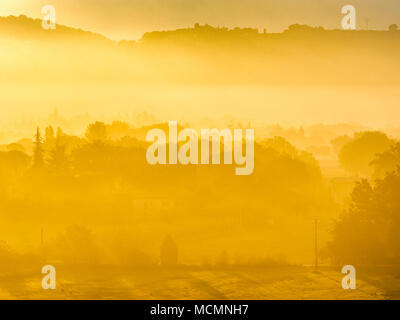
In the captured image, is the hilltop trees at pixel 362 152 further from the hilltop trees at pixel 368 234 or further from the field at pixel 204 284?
the field at pixel 204 284

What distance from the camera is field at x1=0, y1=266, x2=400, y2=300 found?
51125 millimetres

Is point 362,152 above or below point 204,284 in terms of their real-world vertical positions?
above

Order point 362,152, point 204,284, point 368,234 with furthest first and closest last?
point 362,152, point 368,234, point 204,284

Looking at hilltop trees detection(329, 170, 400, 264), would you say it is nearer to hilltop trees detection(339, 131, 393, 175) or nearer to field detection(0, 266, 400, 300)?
field detection(0, 266, 400, 300)

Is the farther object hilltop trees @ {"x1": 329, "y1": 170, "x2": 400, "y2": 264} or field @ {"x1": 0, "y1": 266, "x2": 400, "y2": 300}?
hilltop trees @ {"x1": 329, "y1": 170, "x2": 400, "y2": 264}

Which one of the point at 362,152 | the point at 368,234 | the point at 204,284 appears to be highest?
the point at 362,152

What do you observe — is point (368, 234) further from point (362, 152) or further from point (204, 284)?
point (362, 152)

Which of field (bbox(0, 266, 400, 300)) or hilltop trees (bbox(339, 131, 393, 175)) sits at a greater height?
hilltop trees (bbox(339, 131, 393, 175))

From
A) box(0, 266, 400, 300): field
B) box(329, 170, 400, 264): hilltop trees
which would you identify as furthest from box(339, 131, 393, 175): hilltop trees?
box(0, 266, 400, 300): field

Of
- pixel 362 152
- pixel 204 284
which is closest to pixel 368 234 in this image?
pixel 204 284

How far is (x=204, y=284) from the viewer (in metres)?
53.6

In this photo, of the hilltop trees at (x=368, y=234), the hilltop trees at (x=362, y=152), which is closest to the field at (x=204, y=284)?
the hilltop trees at (x=368, y=234)
